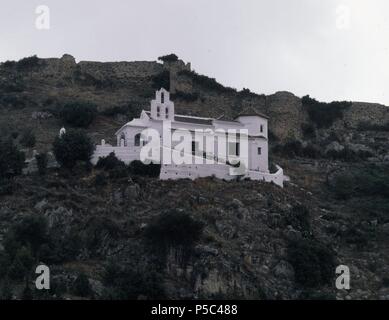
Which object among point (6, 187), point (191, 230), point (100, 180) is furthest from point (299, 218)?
point (6, 187)

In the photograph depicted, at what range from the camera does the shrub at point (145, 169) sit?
Result: 132 feet

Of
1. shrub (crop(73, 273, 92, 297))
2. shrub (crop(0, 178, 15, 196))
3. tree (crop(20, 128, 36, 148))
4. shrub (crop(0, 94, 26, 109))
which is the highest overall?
shrub (crop(0, 94, 26, 109))

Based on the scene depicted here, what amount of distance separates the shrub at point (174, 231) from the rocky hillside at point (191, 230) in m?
0.05

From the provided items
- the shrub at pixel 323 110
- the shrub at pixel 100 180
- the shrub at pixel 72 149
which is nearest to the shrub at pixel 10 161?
the shrub at pixel 72 149

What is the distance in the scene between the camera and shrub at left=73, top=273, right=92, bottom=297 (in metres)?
30.4

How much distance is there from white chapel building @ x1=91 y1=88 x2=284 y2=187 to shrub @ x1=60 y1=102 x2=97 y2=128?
6.31m

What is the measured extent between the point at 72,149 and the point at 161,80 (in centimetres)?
2117

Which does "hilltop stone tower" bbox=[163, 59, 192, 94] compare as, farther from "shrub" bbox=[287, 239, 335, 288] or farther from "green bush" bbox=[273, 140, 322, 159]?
"shrub" bbox=[287, 239, 335, 288]

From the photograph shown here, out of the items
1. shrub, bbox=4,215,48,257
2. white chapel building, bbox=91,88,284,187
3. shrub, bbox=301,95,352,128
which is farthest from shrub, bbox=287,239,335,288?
shrub, bbox=301,95,352,128

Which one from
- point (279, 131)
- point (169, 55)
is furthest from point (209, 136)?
point (169, 55)

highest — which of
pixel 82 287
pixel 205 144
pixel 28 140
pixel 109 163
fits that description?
pixel 28 140

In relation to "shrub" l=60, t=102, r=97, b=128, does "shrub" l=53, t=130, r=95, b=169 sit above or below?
below

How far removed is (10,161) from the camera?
40688 millimetres

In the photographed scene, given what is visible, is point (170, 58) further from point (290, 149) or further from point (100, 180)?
point (100, 180)
